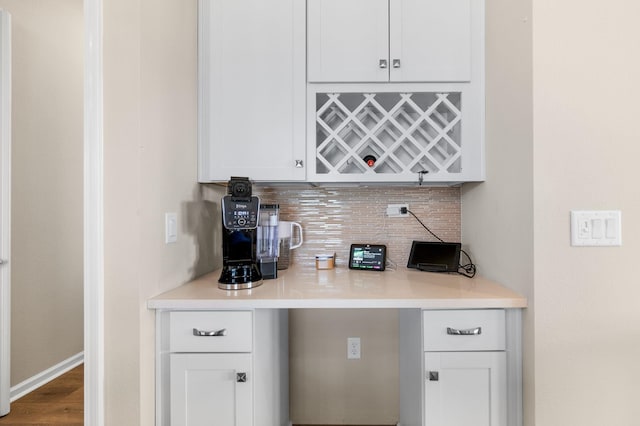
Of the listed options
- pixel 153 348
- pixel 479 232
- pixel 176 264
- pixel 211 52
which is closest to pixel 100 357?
pixel 153 348

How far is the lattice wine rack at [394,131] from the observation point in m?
1.62

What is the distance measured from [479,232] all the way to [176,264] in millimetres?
1398

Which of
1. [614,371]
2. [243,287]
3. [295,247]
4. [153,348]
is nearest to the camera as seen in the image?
[614,371]

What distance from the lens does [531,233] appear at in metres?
1.18

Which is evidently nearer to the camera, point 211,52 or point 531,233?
point 531,233

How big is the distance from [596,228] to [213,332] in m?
1.36

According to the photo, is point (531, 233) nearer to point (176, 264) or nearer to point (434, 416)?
point (434, 416)

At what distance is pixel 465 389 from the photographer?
1.24 meters

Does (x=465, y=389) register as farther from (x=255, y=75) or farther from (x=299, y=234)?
(x=255, y=75)

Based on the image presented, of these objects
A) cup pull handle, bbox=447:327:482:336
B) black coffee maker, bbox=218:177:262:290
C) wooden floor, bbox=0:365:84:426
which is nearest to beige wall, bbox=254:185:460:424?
black coffee maker, bbox=218:177:262:290

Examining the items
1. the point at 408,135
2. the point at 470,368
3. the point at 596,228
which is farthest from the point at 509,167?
the point at 470,368

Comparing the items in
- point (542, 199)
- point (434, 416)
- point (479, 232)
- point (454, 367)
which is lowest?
point (434, 416)

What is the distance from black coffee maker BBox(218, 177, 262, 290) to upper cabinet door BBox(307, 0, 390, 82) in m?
0.63

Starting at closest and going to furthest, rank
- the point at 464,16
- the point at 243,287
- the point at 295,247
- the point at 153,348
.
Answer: the point at 153,348 < the point at 243,287 < the point at 464,16 < the point at 295,247
